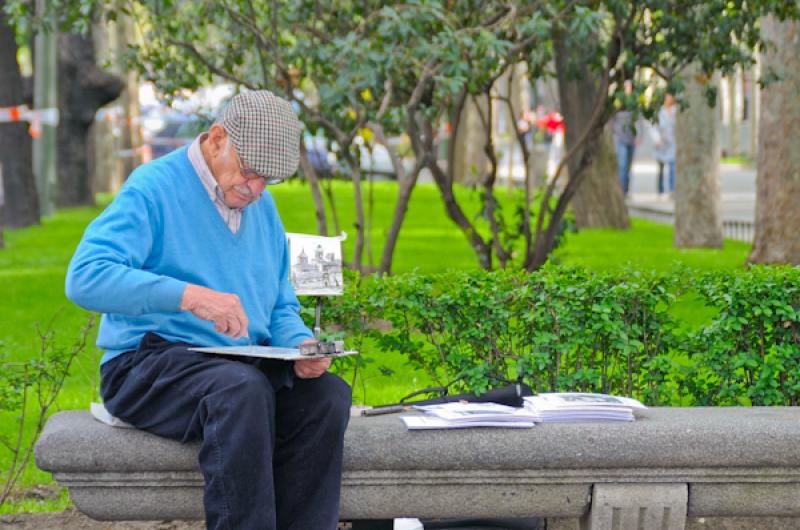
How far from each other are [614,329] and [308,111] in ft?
12.6

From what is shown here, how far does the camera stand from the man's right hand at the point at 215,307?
4.04 metres

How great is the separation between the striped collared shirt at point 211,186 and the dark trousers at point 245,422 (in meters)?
0.41

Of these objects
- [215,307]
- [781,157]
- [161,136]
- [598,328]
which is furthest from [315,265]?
[161,136]

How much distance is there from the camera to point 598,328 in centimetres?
521

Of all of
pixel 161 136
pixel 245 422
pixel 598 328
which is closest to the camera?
pixel 245 422

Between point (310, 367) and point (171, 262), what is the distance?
0.50 meters

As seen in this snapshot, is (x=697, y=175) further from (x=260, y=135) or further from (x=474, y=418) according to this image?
(x=260, y=135)

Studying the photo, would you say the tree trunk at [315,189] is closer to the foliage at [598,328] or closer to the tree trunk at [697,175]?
the foliage at [598,328]

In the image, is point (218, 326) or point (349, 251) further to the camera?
point (349, 251)

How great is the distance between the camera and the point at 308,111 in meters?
8.65

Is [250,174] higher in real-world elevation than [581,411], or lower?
higher

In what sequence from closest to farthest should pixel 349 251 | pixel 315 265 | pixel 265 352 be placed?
pixel 265 352 < pixel 315 265 < pixel 349 251

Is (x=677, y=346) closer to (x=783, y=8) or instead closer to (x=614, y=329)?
(x=614, y=329)

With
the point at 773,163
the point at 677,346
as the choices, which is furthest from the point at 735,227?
the point at 677,346
